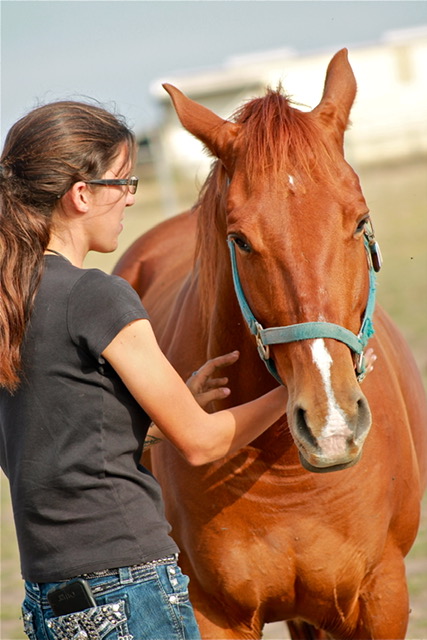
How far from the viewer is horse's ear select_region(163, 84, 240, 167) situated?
241 centimetres

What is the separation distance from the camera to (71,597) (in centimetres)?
185

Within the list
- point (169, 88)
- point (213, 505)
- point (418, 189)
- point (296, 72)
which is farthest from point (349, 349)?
point (296, 72)

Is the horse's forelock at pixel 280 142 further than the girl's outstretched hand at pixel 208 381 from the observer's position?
No

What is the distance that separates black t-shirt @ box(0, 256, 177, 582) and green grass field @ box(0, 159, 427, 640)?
275cm

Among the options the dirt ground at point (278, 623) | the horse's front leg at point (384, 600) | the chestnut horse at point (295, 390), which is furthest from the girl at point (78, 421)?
the dirt ground at point (278, 623)

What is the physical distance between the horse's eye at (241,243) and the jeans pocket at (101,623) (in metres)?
0.93

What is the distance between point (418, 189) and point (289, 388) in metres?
19.8

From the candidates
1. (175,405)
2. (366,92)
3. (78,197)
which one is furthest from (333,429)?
(366,92)

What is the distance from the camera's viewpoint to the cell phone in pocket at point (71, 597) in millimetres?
1835

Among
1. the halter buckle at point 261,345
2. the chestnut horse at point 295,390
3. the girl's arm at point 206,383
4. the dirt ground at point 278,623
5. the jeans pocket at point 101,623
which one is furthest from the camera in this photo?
the dirt ground at point 278,623

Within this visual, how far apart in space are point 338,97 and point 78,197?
0.91 metres

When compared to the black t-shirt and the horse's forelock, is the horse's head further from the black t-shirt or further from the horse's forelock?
the black t-shirt

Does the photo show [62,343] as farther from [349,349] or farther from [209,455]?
[349,349]

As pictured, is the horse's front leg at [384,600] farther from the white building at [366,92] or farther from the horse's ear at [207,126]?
the white building at [366,92]
